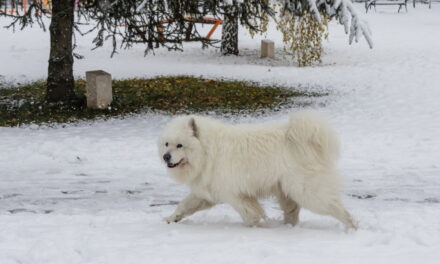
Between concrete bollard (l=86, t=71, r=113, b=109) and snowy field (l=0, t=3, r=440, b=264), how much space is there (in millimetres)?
1049

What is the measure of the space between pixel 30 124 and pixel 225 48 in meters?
10.2

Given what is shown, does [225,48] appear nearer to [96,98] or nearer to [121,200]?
[96,98]

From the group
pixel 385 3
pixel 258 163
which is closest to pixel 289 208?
pixel 258 163

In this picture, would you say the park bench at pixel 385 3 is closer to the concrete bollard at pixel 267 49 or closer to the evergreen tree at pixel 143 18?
the concrete bollard at pixel 267 49

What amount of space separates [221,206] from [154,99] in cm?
751

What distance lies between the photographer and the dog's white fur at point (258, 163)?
18.3ft

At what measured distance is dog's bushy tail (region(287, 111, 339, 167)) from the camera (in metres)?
5.60

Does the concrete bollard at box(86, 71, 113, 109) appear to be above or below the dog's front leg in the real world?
above

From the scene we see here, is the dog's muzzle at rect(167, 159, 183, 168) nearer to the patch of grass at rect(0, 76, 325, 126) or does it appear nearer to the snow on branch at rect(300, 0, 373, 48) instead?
the snow on branch at rect(300, 0, 373, 48)

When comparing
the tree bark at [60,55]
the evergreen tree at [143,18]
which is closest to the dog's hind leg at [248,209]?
the evergreen tree at [143,18]

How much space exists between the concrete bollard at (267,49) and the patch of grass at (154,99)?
15.3ft

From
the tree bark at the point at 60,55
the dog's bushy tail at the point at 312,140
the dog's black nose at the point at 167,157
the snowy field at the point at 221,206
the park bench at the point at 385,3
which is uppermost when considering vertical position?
the park bench at the point at 385,3

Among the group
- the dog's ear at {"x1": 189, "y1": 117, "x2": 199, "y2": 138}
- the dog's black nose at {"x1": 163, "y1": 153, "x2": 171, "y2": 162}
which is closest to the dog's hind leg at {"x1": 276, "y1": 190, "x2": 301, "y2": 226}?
the dog's ear at {"x1": 189, "y1": 117, "x2": 199, "y2": 138}

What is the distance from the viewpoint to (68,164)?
925 cm
